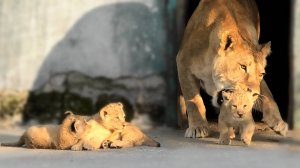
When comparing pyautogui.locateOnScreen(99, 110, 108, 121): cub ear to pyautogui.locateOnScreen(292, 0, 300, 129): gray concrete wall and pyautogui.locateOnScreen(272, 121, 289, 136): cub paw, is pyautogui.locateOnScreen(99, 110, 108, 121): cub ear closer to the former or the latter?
pyautogui.locateOnScreen(272, 121, 289, 136): cub paw

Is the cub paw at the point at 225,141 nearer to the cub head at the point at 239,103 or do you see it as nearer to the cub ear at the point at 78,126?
the cub head at the point at 239,103

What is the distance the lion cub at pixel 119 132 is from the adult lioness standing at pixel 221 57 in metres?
0.78

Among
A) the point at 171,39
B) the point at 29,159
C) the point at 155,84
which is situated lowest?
the point at 29,159

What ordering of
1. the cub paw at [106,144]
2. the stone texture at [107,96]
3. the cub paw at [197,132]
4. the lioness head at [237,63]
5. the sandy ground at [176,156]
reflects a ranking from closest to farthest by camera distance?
1. the sandy ground at [176,156]
2. the cub paw at [106,144]
3. the lioness head at [237,63]
4. the cub paw at [197,132]
5. the stone texture at [107,96]

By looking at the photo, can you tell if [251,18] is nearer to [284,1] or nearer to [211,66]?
[211,66]

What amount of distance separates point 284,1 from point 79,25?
3237 millimetres

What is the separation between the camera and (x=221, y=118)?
→ 215 inches

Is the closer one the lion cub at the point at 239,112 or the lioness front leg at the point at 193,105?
the lion cub at the point at 239,112

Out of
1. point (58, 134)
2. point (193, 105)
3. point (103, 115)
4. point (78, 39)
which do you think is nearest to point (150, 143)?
point (103, 115)

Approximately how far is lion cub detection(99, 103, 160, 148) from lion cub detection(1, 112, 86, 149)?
0.55 ft

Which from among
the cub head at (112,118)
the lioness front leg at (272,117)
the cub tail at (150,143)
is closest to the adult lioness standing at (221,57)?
the lioness front leg at (272,117)

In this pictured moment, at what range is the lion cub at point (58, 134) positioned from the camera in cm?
514

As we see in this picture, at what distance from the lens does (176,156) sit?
4.88 m

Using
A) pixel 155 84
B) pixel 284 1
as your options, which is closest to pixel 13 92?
pixel 155 84
